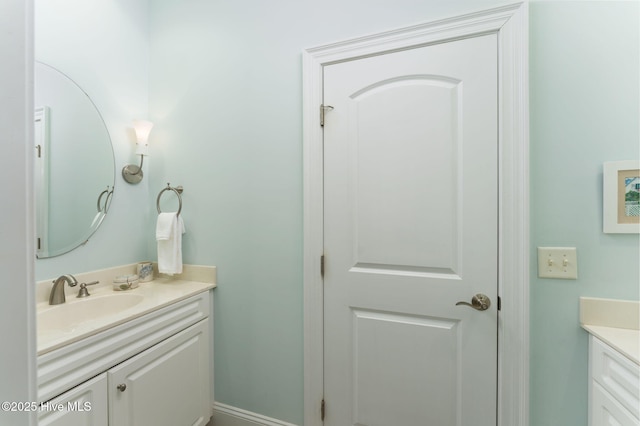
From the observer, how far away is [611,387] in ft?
3.15

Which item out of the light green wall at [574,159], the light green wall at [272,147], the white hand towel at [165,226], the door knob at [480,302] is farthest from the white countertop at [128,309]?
the light green wall at [574,159]

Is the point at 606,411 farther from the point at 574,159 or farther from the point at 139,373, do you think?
the point at 139,373

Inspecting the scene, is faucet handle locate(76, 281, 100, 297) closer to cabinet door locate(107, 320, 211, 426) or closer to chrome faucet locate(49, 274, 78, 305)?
chrome faucet locate(49, 274, 78, 305)

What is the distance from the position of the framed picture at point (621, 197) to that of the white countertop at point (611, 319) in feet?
0.88

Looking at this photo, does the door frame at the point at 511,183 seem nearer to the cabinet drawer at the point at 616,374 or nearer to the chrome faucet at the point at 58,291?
the cabinet drawer at the point at 616,374

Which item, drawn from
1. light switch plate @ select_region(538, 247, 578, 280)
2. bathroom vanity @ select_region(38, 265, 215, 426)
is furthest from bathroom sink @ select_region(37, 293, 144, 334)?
light switch plate @ select_region(538, 247, 578, 280)

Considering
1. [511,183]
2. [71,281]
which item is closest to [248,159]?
[71,281]

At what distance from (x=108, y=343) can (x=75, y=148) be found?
100 cm

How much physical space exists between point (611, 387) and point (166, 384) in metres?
1.71

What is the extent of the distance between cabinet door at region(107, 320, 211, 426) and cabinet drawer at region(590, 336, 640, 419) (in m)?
1.69

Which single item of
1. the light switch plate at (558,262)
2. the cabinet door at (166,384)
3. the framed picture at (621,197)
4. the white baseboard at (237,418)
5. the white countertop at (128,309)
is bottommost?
the white baseboard at (237,418)

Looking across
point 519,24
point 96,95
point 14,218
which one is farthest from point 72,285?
point 519,24

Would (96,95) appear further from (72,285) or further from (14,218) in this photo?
(14,218)

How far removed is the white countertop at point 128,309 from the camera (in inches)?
36.2
